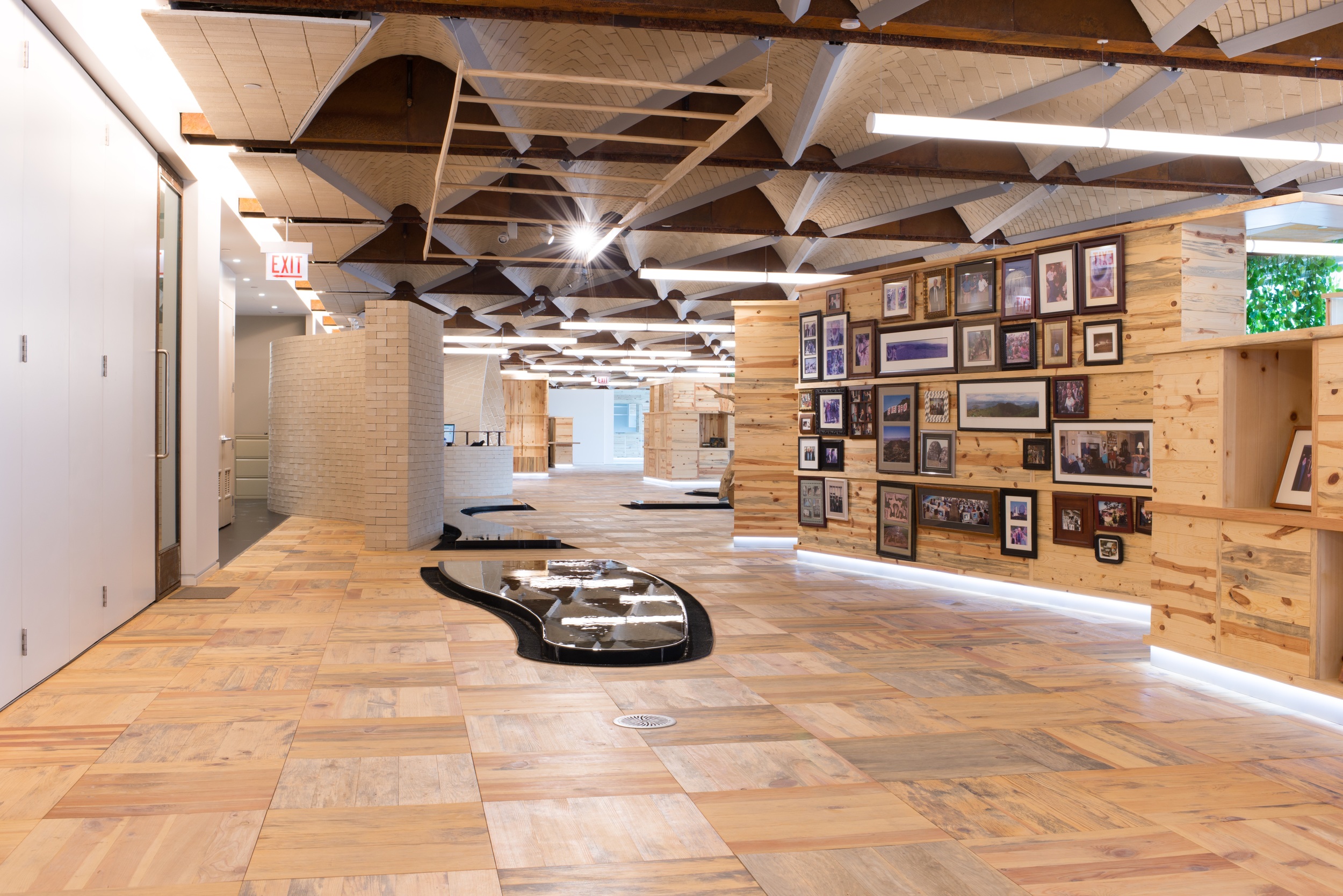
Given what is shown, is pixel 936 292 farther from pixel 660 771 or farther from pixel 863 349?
pixel 660 771

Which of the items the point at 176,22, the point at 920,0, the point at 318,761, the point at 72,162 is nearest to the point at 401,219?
the point at 176,22

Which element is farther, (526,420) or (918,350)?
(526,420)

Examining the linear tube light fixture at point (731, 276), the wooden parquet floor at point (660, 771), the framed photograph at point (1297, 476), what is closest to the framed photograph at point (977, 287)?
the wooden parquet floor at point (660, 771)

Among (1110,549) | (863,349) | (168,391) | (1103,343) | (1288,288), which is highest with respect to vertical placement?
(1288,288)

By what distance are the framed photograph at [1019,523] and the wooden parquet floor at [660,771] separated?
1.22 metres

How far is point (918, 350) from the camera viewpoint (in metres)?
8.10

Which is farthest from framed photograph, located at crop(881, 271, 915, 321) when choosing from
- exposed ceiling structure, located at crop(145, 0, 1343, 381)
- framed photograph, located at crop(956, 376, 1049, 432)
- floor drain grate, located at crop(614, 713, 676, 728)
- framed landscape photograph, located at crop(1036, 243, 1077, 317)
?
floor drain grate, located at crop(614, 713, 676, 728)

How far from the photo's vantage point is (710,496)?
17984 millimetres

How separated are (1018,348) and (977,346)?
0.38m

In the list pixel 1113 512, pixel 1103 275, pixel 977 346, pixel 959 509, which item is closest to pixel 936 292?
pixel 977 346

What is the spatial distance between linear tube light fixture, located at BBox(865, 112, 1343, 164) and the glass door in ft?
16.9

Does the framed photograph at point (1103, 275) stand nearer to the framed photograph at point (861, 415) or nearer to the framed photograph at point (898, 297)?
the framed photograph at point (898, 297)

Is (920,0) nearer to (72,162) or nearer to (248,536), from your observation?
(72,162)

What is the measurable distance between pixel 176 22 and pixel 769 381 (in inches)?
264
